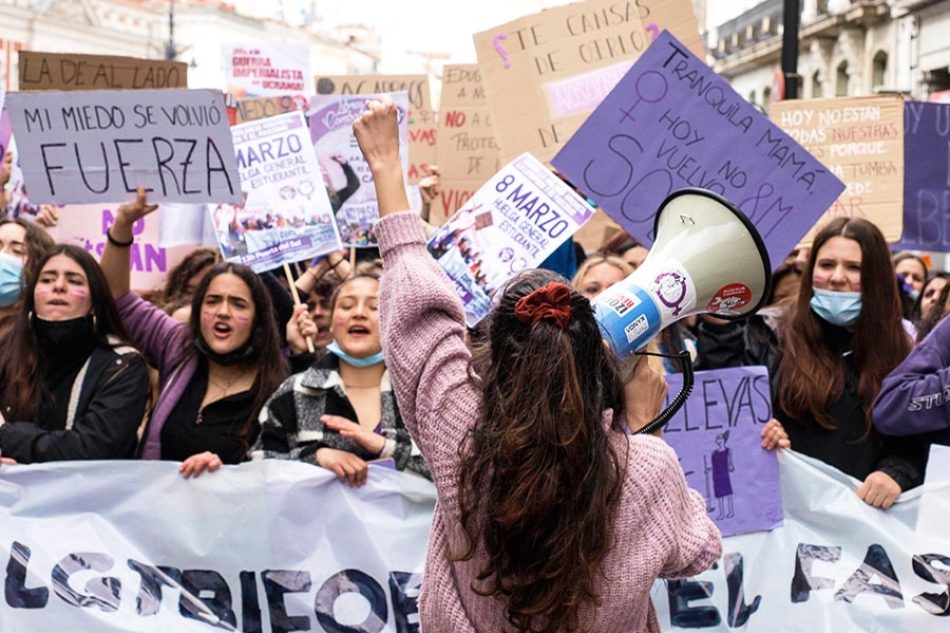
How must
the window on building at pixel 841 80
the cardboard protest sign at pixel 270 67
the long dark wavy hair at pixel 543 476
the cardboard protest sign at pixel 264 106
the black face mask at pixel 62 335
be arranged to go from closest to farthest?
the long dark wavy hair at pixel 543 476 < the black face mask at pixel 62 335 < the cardboard protest sign at pixel 264 106 < the cardboard protest sign at pixel 270 67 < the window on building at pixel 841 80

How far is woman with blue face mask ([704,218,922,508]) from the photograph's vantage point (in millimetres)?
4031

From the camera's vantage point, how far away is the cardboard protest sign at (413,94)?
788cm

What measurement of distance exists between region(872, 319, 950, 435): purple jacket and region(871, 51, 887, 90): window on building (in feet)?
92.0

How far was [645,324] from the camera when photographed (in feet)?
7.93

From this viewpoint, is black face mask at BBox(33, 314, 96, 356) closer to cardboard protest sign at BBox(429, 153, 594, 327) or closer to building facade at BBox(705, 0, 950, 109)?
cardboard protest sign at BBox(429, 153, 594, 327)

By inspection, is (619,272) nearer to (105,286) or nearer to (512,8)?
(105,286)

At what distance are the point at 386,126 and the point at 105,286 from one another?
6.80 feet

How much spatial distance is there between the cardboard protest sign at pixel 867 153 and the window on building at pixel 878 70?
82.9ft

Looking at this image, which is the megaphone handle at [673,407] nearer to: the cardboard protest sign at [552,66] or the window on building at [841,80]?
the cardboard protest sign at [552,66]

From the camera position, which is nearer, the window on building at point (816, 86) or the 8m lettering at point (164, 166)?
the 8m lettering at point (164, 166)

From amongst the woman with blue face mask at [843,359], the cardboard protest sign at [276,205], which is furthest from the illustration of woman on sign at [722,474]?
the cardboard protest sign at [276,205]

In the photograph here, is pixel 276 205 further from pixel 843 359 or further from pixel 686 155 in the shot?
pixel 843 359

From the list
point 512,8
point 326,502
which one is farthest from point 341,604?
point 512,8

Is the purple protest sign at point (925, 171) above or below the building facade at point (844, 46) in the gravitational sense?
below
